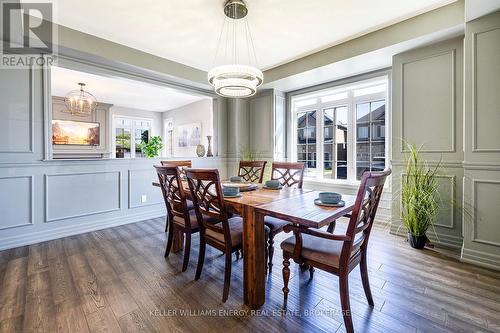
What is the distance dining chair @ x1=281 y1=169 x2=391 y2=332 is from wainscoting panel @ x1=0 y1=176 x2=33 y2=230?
10.5 feet

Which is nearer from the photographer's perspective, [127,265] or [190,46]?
[127,265]

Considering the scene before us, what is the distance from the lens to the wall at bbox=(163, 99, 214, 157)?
6.21 metres

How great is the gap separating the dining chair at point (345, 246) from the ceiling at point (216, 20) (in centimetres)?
198

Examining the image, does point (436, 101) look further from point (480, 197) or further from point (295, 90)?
point (295, 90)

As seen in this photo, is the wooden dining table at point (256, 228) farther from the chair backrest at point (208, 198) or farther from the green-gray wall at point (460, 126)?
the green-gray wall at point (460, 126)

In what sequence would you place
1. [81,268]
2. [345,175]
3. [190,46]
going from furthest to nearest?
[345,175] → [190,46] → [81,268]

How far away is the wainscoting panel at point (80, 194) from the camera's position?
9.96 ft

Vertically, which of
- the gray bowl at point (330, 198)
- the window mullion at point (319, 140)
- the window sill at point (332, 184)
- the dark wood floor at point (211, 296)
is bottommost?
the dark wood floor at point (211, 296)

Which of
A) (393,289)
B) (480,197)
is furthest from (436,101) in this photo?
(393,289)

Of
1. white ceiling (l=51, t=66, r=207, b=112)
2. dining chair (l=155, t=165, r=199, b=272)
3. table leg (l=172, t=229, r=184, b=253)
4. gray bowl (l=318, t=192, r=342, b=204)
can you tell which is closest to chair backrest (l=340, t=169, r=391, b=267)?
gray bowl (l=318, t=192, r=342, b=204)

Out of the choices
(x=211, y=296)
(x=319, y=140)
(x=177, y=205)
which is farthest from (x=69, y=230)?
(x=319, y=140)

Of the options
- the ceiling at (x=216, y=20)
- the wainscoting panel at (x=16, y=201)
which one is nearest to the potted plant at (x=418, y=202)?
the ceiling at (x=216, y=20)

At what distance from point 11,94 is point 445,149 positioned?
517cm

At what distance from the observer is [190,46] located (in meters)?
3.25
